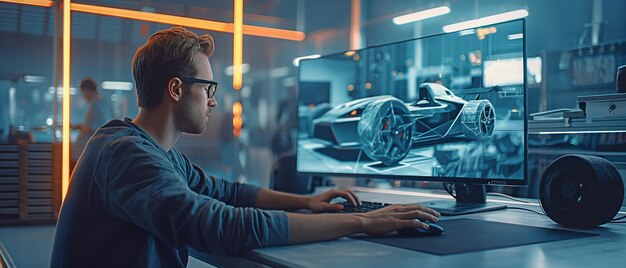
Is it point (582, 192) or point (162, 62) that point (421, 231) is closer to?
point (582, 192)

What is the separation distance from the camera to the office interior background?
3.44 m

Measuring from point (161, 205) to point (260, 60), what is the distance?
4940mm

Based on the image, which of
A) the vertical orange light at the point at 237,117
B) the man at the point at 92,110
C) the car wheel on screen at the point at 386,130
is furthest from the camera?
the vertical orange light at the point at 237,117

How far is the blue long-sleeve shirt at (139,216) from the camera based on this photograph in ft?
3.33

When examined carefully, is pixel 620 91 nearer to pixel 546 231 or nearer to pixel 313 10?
pixel 546 231

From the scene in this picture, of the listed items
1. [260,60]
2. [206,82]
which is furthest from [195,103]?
[260,60]

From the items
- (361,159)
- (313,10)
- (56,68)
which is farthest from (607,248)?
(313,10)

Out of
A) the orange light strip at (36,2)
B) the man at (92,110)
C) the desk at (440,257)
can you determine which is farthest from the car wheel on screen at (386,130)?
the orange light strip at (36,2)

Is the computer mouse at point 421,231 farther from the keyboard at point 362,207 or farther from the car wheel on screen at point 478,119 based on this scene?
the car wheel on screen at point 478,119

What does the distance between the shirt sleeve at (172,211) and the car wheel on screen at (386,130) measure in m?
0.76

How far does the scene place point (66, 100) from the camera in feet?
11.1

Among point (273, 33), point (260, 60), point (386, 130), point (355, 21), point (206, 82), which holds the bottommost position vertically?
point (386, 130)

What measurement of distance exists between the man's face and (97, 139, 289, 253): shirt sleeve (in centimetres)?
22

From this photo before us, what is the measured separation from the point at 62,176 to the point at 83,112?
562mm
